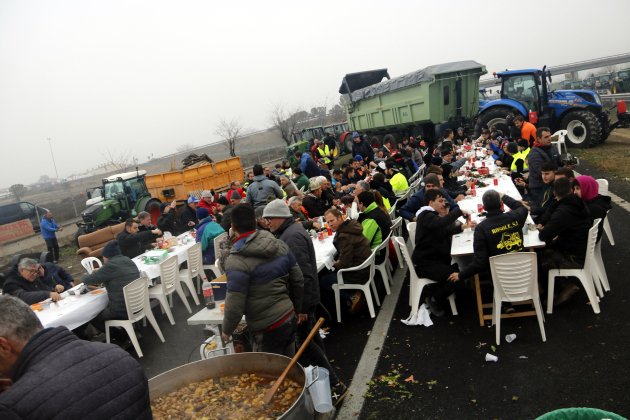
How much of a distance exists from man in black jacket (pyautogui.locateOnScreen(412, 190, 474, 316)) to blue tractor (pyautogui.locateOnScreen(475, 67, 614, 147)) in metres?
11.5

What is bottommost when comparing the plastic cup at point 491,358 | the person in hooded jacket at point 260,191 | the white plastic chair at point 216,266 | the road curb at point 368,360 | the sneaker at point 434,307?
the road curb at point 368,360

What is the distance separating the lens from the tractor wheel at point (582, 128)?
49.1 feet

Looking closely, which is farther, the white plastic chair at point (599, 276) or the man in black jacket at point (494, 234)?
the white plastic chair at point (599, 276)

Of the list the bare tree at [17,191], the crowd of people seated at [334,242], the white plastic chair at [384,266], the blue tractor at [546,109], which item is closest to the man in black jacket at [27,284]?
the crowd of people seated at [334,242]

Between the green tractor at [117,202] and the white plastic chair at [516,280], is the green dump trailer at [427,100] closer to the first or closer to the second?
the green tractor at [117,202]

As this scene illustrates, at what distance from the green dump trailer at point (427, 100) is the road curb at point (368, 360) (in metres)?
12.2

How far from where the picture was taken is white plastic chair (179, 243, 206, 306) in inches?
301

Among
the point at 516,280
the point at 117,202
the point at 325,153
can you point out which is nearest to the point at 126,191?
the point at 117,202

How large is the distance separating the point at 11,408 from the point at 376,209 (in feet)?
17.3

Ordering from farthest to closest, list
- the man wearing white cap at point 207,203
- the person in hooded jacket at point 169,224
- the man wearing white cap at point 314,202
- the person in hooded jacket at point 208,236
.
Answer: the person in hooded jacket at point 169,224, the man wearing white cap at point 207,203, the man wearing white cap at point 314,202, the person in hooded jacket at point 208,236

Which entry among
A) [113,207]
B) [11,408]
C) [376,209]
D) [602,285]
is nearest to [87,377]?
[11,408]

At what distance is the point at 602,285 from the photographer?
5270mm

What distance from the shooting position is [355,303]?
5.86 metres

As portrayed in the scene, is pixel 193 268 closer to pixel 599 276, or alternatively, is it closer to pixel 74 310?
pixel 74 310
